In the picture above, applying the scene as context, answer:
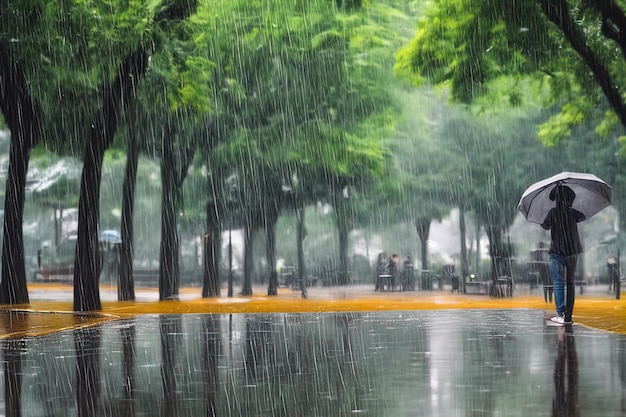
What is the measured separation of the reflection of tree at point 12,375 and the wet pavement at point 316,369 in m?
0.01

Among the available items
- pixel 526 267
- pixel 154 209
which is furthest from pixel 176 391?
pixel 154 209

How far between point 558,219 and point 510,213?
84.7 ft

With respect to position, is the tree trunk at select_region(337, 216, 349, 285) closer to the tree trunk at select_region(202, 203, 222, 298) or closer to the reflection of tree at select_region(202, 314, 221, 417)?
the tree trunk at select_region(202, 203, 222, 298)

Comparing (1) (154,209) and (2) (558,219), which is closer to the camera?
(2) (558,219)

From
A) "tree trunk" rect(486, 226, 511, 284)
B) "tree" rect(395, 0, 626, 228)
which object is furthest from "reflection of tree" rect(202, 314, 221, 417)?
"tree trunk" rect(486, 226, 511, 284)

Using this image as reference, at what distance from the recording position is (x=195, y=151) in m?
32.7

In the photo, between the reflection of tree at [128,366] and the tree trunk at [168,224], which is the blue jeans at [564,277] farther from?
the tree trunk at [168,224]

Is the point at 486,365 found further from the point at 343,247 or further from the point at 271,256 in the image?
the point at 343,247

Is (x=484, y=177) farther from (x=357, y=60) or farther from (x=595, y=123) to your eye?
(x=357, y=60)

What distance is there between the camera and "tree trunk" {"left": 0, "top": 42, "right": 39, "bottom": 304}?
78.1 feet

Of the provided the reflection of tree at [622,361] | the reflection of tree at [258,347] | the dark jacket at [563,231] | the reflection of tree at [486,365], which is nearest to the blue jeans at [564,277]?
the dark jacket at [563,231]

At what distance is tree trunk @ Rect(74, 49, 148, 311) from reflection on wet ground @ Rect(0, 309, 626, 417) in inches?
245

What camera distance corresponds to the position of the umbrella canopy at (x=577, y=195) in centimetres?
1537

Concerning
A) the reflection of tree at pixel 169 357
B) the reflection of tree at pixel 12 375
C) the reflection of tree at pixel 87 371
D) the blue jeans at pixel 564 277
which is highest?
the blue jeans at pixel 564 277
